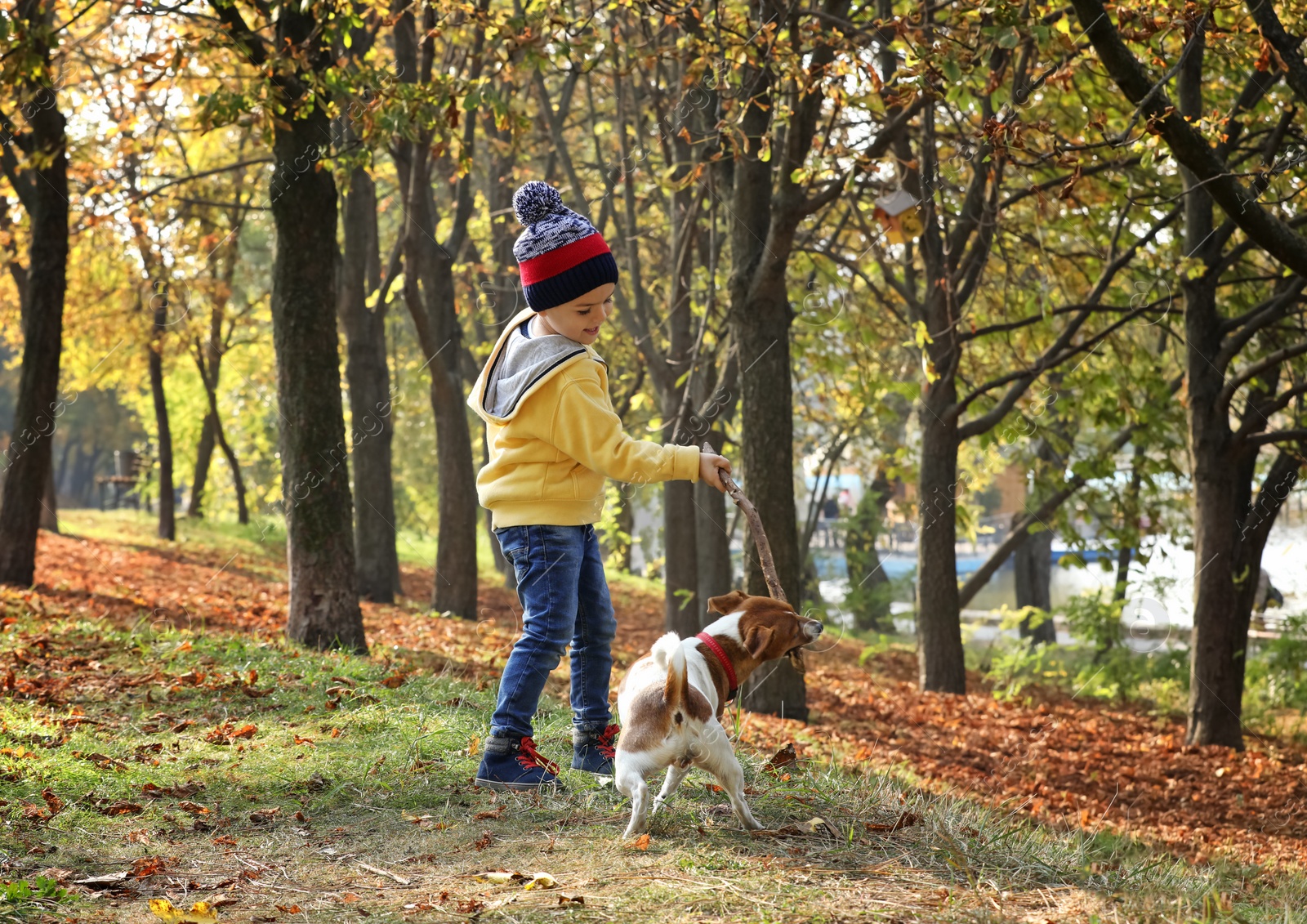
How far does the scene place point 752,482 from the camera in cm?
823

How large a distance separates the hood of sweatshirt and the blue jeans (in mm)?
471

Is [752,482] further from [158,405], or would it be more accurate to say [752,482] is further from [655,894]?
[158,405]

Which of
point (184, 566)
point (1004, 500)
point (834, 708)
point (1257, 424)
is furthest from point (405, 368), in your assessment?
point (1004, 500)

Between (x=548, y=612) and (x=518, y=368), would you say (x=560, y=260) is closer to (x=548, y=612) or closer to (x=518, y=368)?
(x=518, y=368)

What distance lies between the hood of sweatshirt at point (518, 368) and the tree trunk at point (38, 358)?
7083 mm

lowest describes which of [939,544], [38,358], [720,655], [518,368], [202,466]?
[720,655]

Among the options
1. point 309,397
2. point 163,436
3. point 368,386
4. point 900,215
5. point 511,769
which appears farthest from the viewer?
point 163,436

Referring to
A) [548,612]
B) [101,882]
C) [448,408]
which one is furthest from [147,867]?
[448,408]

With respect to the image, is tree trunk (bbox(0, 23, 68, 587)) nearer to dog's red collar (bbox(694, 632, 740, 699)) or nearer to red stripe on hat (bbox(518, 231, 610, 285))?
red stripe on hat (bbox(518, 231, 610, 285))

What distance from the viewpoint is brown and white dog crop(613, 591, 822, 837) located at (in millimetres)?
3609

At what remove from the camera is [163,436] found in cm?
1900

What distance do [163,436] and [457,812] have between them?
16.6 metres

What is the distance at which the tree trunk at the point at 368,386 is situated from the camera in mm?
13273

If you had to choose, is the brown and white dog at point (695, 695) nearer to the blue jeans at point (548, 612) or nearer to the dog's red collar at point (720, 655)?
the dog's red collar at point (720, 655)
